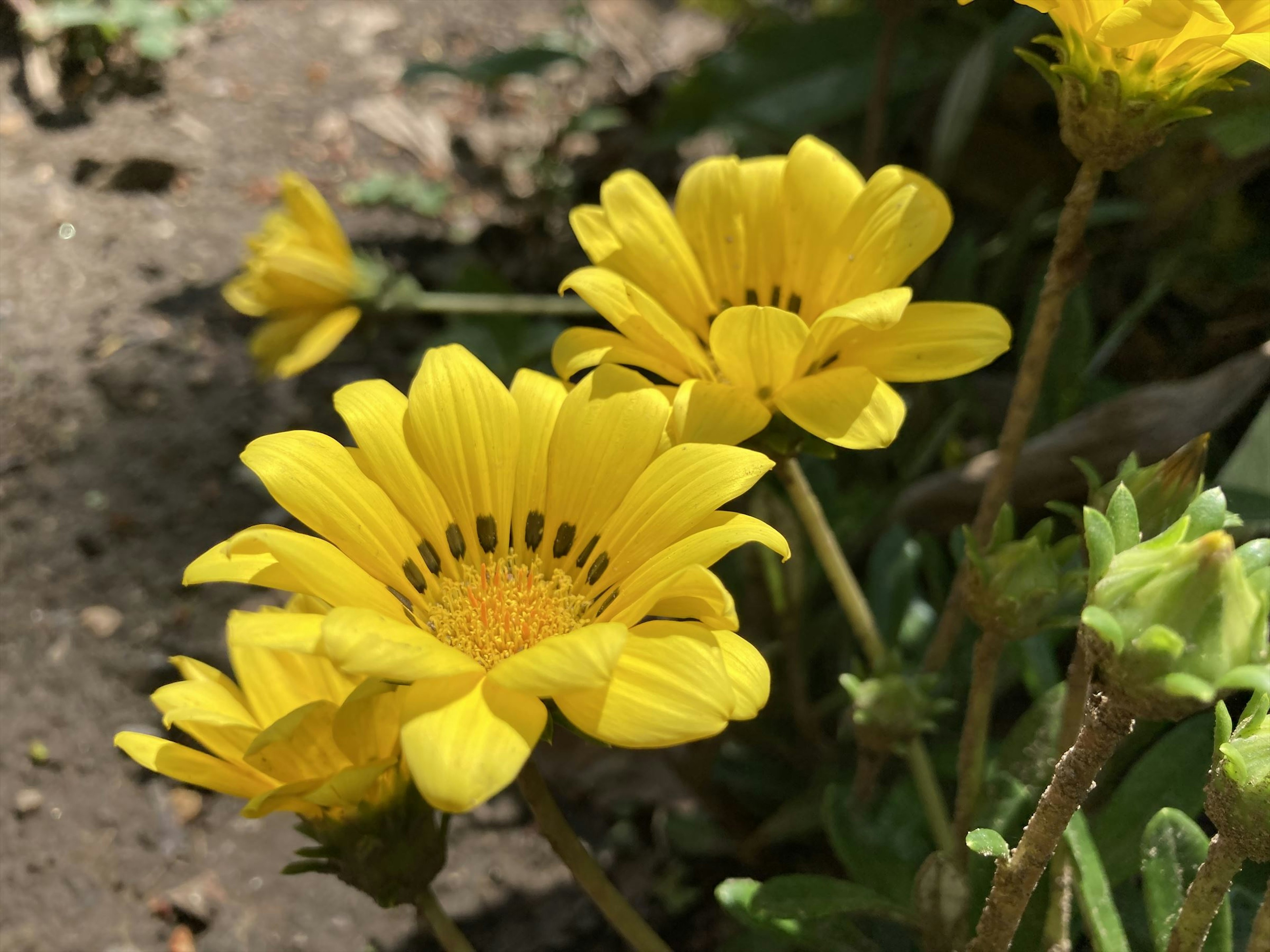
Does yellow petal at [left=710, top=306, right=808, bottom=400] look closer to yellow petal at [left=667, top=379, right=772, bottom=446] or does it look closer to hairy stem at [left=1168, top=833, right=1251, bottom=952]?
yellow petal at [left=667, top=379, right=772, bottom=446]

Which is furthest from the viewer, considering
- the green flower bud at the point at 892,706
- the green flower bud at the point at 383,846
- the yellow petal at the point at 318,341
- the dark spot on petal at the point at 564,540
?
the yellow petal at the point at 318,341

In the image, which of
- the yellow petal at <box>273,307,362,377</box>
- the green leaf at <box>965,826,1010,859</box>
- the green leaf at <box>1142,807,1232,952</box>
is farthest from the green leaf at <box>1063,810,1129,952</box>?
the yellow petal at <box>273,307,362,377</box>

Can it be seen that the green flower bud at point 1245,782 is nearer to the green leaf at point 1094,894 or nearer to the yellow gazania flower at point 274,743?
the green leaf at point 1094,894

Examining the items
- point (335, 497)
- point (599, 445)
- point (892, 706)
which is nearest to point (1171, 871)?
point (892, 706)

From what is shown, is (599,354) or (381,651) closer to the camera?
(381,651)

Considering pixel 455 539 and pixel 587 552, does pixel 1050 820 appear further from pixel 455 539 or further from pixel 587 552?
pixel 455 539

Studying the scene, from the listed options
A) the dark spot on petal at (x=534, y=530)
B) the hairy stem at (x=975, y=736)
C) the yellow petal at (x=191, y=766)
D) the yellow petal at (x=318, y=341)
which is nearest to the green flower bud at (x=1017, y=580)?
the hairy stem at (x=975, y=736)
